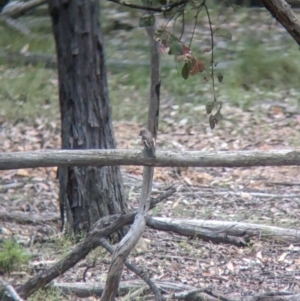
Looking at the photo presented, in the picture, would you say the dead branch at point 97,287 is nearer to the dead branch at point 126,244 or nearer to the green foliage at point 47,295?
the green foliage at point 47,295

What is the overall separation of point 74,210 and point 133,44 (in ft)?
15.7

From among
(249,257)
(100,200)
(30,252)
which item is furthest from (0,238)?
(249,257)

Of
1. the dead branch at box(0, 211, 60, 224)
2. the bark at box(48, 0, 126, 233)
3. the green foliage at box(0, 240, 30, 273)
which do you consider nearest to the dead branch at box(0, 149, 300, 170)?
the green foliage at box(0, 240, 30, 273)

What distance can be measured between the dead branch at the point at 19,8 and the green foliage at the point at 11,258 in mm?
6153

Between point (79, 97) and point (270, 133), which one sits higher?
point (79, 97)

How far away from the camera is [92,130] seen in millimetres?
4426

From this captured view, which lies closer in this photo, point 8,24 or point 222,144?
point 222,144

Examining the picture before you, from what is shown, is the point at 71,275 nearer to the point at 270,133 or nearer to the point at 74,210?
the point at 74,210

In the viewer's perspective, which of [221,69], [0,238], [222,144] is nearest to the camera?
[0,238]

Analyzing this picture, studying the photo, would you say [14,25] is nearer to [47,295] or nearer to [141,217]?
[47,295]

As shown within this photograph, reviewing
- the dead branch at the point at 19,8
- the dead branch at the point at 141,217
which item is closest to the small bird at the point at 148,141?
the dead branch at the point at 141,217

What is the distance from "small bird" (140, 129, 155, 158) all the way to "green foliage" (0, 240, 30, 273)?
168 cm

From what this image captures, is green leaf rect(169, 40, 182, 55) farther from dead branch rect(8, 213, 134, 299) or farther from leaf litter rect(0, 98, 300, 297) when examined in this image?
leaf litter rect(0, 98, 300, 297)

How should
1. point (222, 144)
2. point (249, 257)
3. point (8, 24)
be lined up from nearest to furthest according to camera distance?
1. point (249, 257)
2. point (222, 144)
3. point (8, 24)
